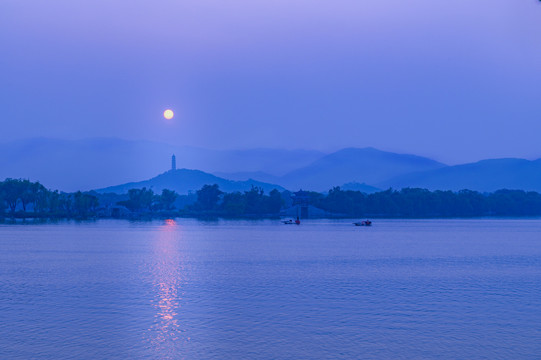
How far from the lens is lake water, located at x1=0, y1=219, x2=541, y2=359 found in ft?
75.7

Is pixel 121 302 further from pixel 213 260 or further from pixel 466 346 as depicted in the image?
pixel 213 260

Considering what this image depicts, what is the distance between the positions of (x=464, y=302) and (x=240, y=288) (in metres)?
13.4

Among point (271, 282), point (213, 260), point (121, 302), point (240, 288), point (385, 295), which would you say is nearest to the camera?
point (121, 302)

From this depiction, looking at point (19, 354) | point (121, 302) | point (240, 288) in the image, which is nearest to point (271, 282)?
point (240, 288)

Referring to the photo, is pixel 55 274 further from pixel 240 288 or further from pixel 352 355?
pixel 352 355

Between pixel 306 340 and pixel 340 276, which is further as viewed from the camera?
pixel 340 276

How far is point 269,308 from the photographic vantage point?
31016mm

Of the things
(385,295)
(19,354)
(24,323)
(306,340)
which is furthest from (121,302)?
(385,295)

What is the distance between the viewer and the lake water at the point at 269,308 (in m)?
23.1

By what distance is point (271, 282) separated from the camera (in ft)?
134

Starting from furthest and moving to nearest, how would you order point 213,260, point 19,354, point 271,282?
1. point 213,260
2. point 271,282
3. point 19,354

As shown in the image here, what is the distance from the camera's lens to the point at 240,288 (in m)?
38.1

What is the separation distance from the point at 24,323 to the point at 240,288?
14.3 m

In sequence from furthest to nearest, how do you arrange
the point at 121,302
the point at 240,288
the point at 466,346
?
1. the point at 240,288
2. the point at 121,302
3. the point at 466,346
